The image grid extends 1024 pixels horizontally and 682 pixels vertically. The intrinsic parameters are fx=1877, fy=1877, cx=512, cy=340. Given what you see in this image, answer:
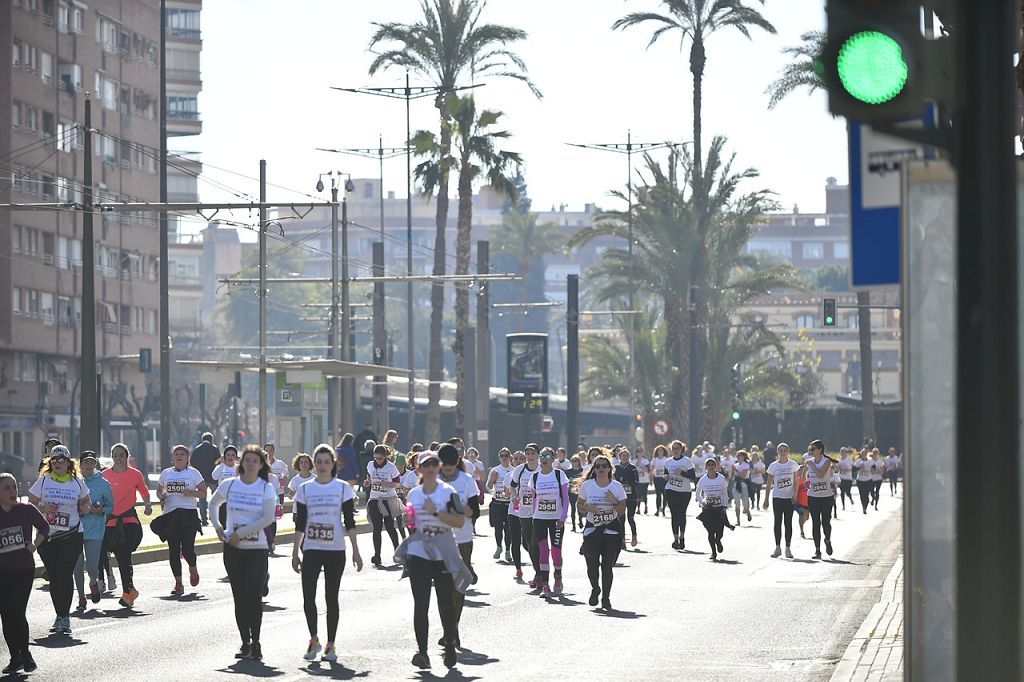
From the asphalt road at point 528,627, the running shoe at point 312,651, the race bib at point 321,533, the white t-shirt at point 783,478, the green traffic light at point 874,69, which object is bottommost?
the asphalt road at point 528,627

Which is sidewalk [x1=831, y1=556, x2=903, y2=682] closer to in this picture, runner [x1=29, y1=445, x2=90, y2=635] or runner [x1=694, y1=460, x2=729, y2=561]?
runner [x1=29, y1=445, x2=90, y2=635]

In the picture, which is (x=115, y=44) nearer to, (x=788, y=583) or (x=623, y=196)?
(x=623, y=196)

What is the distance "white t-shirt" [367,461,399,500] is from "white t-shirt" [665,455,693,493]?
603cm

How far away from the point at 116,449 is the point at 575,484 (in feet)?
23.1

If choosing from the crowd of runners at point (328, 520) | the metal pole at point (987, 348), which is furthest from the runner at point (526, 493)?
the metal pole at point (987, 348)

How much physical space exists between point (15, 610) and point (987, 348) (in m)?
10.0

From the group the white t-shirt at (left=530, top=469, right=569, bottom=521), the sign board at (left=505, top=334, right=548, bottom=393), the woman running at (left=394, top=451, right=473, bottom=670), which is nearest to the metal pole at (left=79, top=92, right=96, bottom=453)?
the white t-shirt at (left=530, top=469, right=569, bottom=521)

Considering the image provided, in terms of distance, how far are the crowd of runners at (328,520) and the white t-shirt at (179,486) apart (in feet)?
0.04

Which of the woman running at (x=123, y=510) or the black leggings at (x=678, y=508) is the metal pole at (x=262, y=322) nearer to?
the black leggings at (x=678, y=508)

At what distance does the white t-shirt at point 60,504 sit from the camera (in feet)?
58.1

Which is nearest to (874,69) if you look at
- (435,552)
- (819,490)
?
(435,552)

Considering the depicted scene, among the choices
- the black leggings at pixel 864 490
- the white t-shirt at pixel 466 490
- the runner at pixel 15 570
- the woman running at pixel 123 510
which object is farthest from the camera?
the black leggings at pixel 864 490

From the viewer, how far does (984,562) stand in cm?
659

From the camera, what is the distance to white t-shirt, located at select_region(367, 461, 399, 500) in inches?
1067
